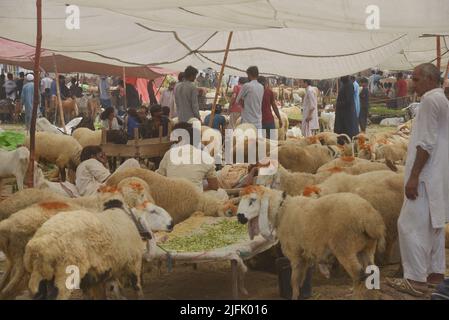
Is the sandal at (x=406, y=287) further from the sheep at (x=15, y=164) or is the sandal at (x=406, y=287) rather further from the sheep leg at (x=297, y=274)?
the sheep at (x=15, y=164)

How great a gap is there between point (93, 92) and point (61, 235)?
86.5ft

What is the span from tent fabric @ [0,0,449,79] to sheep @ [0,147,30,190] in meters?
1.93

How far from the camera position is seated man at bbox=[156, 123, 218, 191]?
7777 mm

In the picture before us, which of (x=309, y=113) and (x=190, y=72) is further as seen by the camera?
(x=309, y=113)

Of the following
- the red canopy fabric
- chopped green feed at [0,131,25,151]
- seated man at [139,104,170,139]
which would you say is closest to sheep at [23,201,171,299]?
seated man at [139,104,170,139]

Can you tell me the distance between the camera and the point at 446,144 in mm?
5297

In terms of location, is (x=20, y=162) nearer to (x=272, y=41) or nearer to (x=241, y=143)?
(x=241, y=143)

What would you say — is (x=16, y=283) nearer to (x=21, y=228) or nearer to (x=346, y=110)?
(x=21, y=228)

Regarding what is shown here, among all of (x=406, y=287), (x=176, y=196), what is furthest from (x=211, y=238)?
(x=406, y=287)

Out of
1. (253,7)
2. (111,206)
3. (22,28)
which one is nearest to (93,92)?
(22,28)

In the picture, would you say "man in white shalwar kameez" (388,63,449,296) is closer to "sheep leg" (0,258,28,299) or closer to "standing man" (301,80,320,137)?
"sheep leg" (0,258,28,299)

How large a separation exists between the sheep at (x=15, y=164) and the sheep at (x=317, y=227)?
4.37 m

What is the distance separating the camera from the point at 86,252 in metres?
4.37

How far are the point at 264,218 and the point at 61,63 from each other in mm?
14076
